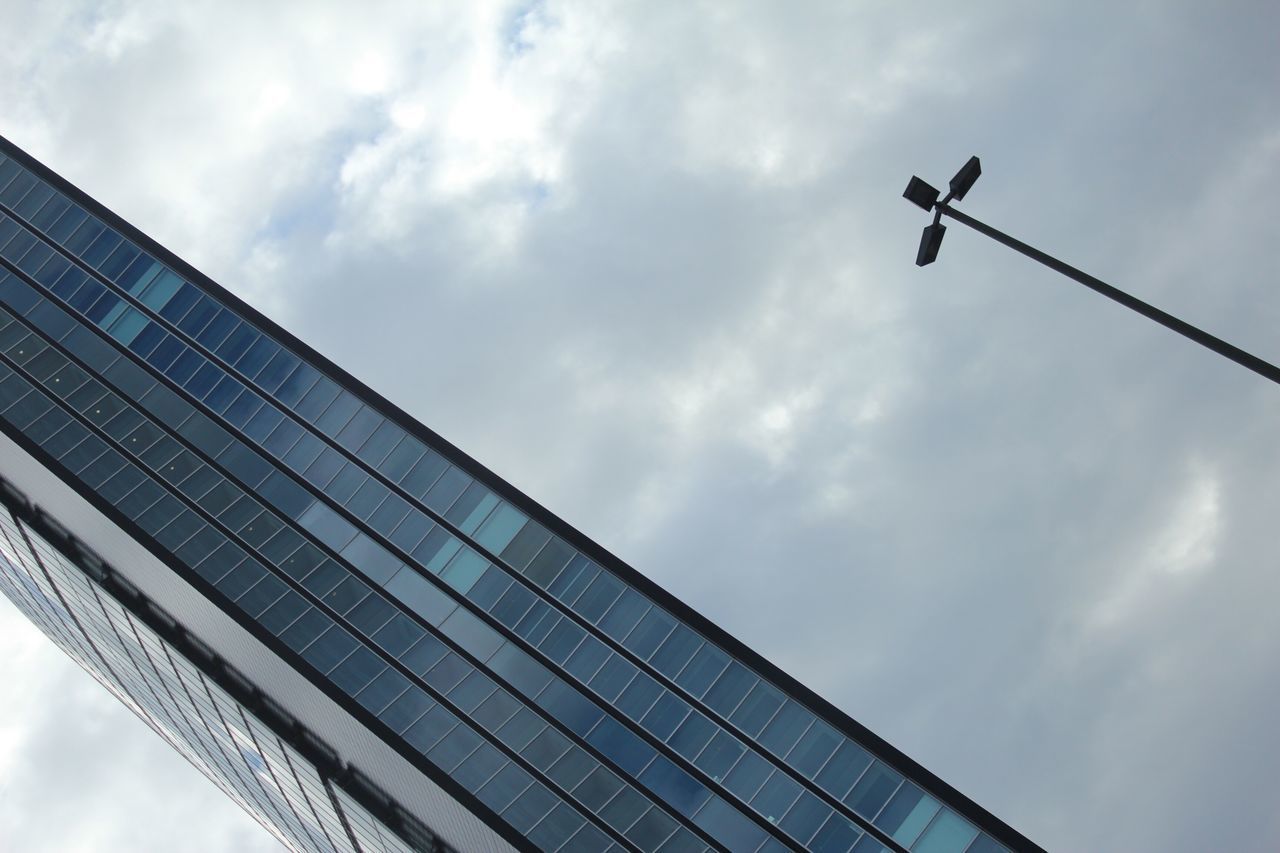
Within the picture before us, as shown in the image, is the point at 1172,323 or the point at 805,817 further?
the point at 805,817

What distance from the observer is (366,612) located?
49.3 meters

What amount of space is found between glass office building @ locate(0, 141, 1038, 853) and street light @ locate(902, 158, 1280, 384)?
31.4 m

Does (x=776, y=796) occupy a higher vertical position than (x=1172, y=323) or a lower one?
lower

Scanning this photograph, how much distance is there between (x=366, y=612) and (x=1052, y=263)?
3913cm

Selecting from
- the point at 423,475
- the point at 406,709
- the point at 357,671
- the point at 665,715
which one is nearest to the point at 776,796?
the point at 665,715

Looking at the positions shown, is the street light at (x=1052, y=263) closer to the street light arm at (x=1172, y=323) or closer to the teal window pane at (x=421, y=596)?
the street light arm at (x=1172, y=323)

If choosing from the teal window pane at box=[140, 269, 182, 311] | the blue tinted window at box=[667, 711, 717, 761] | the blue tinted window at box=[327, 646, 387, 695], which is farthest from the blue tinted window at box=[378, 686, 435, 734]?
the teal window pane at box=[140, 269, 182, 311]

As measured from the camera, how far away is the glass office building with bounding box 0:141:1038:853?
44.6 metres

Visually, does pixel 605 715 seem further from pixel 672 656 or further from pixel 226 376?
pixel 226 376

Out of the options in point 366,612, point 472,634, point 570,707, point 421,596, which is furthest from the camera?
point 421,596

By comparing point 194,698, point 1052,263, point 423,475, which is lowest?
point 194,698

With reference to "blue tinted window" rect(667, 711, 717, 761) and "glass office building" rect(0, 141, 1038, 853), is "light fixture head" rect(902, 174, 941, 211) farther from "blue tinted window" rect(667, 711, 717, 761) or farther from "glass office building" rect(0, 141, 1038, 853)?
"blue tinted window" rect(667, 711, 717, 761)

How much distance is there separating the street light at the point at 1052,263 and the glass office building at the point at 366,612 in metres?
31.4

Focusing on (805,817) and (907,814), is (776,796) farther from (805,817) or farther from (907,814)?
(907,814)
